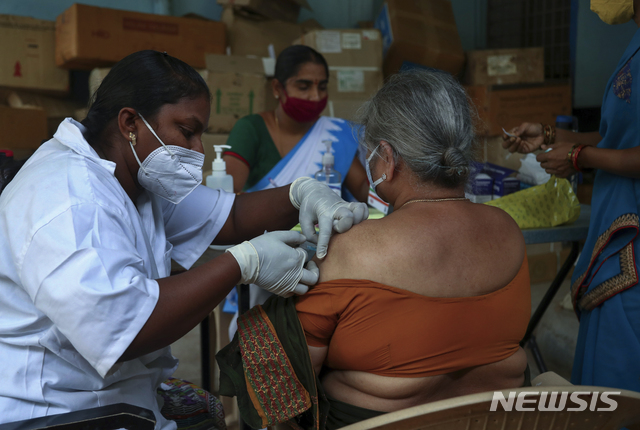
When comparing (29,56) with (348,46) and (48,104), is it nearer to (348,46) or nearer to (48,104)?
(48,104)

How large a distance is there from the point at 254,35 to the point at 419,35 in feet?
4.18

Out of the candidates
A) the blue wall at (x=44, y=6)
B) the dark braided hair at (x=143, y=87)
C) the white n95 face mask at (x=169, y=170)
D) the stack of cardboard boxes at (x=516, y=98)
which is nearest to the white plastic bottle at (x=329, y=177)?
the white n95 face mask at (x=169, y=170)

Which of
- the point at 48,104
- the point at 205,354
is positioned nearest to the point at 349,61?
the point at 48,104

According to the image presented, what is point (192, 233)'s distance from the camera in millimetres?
1486

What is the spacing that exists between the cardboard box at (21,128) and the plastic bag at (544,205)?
291cm

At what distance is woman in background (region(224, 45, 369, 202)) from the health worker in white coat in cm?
110

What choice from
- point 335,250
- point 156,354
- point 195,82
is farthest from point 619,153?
point 156,354

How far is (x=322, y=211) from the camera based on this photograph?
1.27 m

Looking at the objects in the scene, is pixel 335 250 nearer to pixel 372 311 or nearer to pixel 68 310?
pixel 372 311

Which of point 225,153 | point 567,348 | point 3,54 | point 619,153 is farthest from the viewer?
point 3,54

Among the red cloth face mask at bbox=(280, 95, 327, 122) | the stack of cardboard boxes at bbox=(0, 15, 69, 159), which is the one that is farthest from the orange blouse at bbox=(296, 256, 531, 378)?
the stack of cardboard boxes at bbox=(0, 15, 69, 159)

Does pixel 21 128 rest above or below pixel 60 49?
below

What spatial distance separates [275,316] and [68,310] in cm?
41

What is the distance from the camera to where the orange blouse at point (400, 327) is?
104cm
